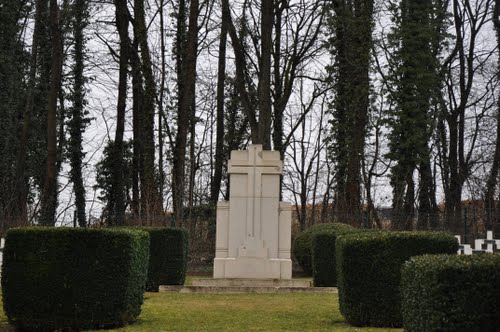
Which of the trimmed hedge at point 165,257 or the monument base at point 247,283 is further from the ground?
the trimmed hedge at point 165,257

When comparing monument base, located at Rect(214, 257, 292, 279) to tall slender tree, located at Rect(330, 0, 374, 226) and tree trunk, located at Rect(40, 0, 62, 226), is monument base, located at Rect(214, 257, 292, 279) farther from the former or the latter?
tree trunk, located at Rect(40, 0, 62, 226)

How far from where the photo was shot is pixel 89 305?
9.28 metres

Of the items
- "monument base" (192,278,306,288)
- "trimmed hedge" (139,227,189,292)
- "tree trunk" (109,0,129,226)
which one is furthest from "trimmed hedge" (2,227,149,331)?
"tree trunk" (109,0,129,226)

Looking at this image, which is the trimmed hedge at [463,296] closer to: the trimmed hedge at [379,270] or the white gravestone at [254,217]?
the trimmed hedge at [379,270]

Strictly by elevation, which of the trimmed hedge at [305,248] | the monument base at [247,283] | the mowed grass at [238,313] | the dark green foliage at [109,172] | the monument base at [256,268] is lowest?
the mowed grass at [238,313]

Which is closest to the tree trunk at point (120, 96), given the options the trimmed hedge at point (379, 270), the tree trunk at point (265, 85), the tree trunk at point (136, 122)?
the tree trunk at point (136, 122)

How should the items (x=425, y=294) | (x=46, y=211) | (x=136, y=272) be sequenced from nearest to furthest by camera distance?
(x=425, y=294) < (x=136, y=272) < (x=46, y=211)

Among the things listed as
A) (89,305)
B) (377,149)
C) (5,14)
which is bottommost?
(89,305)

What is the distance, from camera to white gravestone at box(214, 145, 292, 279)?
722 inches

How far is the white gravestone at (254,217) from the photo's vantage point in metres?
18.3

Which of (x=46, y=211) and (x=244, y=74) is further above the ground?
(x=244, y=74)

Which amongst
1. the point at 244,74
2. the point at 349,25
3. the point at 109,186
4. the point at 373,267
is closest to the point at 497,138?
the point at 349,25

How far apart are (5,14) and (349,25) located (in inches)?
567

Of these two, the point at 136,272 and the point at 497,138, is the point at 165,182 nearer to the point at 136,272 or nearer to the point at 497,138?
the point at 497,138
